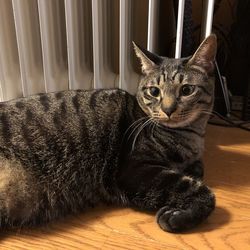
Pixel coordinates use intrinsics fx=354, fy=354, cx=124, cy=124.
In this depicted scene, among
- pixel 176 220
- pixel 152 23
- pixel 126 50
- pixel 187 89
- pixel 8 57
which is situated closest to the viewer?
pixel 176 220

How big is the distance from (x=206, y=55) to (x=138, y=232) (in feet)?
1.74

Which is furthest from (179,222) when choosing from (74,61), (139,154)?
(74,61)

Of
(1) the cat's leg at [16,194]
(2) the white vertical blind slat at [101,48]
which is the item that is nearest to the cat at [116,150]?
(1) the cat's leg at [16,194]

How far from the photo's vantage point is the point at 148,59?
3.49 feet

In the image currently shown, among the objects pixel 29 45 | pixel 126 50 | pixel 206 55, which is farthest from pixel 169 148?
pixel 29 45

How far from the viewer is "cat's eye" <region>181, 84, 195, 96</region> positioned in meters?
1.01

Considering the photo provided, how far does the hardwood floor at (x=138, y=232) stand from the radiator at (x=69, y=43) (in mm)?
515

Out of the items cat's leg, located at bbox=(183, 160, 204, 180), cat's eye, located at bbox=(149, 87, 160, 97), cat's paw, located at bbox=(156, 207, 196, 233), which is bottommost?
cat's paw, located at bbox=(156, 207, 196, 233)

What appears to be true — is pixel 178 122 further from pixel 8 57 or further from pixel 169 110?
pixel 8 57

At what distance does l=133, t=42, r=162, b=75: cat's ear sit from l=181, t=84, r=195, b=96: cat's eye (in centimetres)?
12

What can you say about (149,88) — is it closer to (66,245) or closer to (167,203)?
(167,203)

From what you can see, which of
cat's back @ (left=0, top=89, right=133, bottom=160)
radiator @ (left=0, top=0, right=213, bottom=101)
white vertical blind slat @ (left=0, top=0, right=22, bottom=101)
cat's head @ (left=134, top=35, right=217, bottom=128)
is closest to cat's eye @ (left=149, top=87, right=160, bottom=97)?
cat's head @ (left=134, top=35, right=217, bottom=128)

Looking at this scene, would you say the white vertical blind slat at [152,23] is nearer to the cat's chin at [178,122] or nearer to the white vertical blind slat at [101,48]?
the white vertical blind slat at [101,48]

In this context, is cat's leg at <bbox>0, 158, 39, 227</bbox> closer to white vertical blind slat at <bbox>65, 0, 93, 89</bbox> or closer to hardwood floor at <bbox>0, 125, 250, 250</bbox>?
hardwood floor at <bbox>0, 125, 250, 250</bbox>
